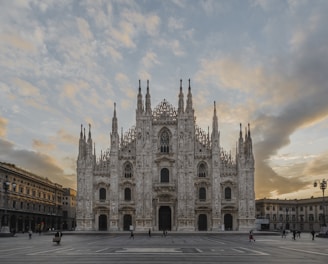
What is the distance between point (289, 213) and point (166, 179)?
57.2m

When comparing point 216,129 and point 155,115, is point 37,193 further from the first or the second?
point 216,129

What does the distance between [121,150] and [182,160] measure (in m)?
10.5

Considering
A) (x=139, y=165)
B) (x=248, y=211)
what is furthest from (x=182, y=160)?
(x=248, y=211)

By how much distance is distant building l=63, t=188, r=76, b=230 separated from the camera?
113613mm

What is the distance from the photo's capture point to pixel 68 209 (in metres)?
116

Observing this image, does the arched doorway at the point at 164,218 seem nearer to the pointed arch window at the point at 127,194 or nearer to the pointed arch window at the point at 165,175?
the pointed arch window at the point at 165,175

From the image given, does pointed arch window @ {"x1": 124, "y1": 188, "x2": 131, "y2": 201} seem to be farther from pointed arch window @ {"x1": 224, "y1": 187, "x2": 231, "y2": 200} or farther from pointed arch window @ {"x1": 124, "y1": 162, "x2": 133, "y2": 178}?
pointed arch window @ {"x1": 224, "y1": 187, "x2": 231, "y2": 200}

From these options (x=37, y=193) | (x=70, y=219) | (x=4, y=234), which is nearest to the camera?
(x=4, y=234)

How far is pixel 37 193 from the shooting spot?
92.9m

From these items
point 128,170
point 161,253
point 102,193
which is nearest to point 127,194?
point 128,170

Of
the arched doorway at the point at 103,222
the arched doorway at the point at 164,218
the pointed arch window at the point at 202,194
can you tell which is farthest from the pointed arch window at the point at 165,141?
the arched doorway at the point at 103,222

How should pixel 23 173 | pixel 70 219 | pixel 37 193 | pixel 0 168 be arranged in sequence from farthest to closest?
pixel 70 219 → pixel 37 193 → pixel 23 173 → pixel 0 168

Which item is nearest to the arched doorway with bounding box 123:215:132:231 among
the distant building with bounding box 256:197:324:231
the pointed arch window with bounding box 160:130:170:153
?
the pointed arch window with bounding box 160:130:170:153

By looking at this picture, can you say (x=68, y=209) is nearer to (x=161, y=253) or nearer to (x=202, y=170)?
(x=202, y=170)
